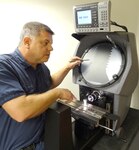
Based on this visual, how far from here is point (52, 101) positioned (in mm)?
1055

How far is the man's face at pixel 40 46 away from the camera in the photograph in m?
1.20

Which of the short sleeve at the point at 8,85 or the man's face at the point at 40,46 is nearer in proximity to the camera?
the short sleeve at the point at 8,85

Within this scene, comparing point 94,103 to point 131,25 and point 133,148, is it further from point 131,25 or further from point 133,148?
point 131,25

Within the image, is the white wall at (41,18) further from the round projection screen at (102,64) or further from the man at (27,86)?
the man at (27,86)

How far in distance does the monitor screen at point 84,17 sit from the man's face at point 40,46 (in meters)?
0.21

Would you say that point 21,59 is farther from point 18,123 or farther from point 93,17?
point 93,17

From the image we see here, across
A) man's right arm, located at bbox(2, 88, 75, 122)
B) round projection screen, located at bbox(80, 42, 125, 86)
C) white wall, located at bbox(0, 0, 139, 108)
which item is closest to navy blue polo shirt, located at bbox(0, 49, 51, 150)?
man's right arm, located at bbox(2, 88, 75, 122)

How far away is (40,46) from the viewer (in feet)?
3.97

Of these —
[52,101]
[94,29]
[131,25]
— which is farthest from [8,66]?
[131,25]

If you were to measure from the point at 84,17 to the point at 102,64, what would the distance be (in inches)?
12.3

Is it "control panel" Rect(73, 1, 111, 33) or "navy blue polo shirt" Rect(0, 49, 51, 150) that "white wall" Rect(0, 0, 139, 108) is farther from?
"navy blue polo shirt" Rect(0, 49, 51, 150)

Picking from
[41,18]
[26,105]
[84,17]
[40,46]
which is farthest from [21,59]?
[41,18]

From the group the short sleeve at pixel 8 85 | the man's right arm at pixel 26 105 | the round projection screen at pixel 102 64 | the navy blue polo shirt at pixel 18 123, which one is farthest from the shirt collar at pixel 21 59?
the round projection screen at pixel 102 64

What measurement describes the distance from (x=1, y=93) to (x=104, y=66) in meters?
0.64
